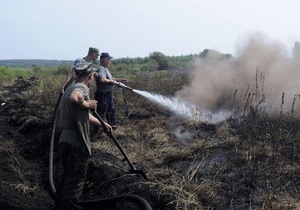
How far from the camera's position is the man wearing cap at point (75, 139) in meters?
3.98

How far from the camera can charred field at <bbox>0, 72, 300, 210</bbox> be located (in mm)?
4430

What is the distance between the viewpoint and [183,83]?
14.1 metres

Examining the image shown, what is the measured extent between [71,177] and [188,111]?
21.5 ft

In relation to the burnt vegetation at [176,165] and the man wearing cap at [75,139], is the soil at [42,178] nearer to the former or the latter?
the burnt vegetation at [176,165]

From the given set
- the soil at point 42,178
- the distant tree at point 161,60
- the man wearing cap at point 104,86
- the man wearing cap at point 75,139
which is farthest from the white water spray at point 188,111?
the distant tree at point 161,60

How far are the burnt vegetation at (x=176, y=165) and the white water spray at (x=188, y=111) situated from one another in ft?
1.32

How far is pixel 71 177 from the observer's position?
4.07 m

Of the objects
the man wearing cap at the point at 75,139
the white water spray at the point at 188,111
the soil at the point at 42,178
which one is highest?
the man wearing cap at the point at 75,139

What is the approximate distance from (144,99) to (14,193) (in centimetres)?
835

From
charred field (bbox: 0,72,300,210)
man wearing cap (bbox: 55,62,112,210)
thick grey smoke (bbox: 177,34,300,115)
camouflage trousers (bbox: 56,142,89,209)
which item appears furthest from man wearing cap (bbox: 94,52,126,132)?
thick grey smoke (bbox: 177,34,300,115)

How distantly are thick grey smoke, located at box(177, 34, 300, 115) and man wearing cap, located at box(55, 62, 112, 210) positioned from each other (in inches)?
307

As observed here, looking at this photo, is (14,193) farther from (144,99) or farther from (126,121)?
(144,99)

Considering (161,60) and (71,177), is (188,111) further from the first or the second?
(161,60)

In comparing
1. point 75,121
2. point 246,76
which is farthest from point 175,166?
point 246,76
